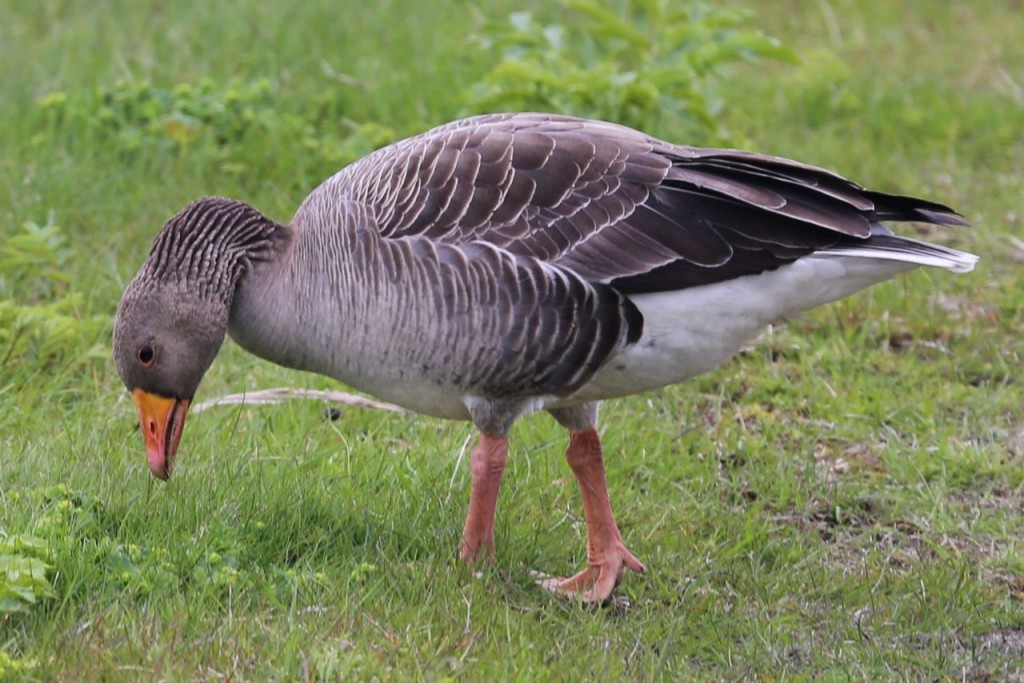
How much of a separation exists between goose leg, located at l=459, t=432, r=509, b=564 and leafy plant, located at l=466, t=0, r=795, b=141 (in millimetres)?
3387

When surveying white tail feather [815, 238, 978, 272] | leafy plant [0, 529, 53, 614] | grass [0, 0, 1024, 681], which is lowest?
grass [0, 0, 1024, 681]

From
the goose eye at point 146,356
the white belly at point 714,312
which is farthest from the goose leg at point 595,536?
the goose eye at point 146,356

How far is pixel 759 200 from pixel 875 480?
69.4 inches

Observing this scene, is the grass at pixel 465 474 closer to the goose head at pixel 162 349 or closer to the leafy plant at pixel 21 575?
the leafy plant at pixel 21 575

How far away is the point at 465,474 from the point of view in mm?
5609

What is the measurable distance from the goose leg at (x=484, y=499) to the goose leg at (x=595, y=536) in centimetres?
28

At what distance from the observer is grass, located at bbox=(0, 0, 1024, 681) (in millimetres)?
4359

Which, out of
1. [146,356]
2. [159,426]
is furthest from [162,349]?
[159,426]

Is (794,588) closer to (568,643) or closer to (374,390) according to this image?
(568,643)

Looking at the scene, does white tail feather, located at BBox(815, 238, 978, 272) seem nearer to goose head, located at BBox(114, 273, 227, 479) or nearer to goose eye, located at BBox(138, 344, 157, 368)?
goose head, located at BBox(114, 273, 227, 479)

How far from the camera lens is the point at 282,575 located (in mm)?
4566

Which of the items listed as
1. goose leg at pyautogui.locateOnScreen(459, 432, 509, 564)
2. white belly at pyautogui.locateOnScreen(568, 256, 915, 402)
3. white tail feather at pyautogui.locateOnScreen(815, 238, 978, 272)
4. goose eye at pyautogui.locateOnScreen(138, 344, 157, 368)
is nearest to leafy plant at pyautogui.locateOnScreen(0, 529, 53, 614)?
goose eye at pyautogui.locateOnScreen(138, 344, 157, 368)

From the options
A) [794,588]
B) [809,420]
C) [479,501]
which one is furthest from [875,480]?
[479,501]

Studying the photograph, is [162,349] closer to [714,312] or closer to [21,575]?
[21,575]
